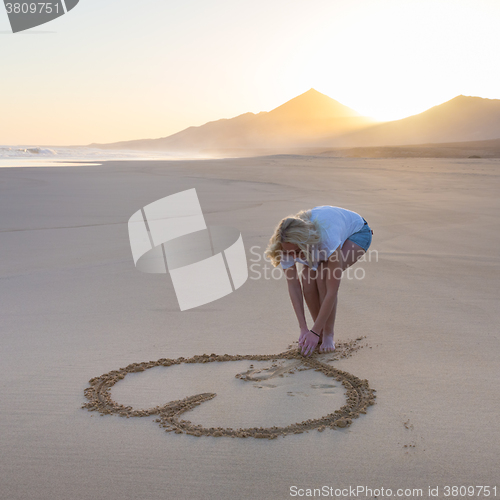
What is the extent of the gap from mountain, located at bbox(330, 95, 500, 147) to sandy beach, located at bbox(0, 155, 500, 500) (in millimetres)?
77916

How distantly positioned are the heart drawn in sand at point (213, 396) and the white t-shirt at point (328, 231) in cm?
65

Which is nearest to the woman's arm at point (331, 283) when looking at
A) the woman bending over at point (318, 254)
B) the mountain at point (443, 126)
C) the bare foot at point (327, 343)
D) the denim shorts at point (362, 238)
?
the woman bending over at point (318, 254)

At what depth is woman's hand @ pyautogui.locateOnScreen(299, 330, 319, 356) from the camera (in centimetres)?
304

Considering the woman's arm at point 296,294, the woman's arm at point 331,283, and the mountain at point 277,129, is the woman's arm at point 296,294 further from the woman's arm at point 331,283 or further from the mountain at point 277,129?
the mountain at point 277,129

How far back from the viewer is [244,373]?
296 centimetres

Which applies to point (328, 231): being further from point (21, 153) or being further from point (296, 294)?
point (21, 153)

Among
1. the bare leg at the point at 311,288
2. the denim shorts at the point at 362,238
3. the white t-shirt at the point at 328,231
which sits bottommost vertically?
the bare leg at the point at 311,288

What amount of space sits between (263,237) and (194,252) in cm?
128

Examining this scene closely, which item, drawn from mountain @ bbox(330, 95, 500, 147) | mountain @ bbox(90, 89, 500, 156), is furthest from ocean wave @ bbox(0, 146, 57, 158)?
mountain @ bbox(330, 95, 500, 147)

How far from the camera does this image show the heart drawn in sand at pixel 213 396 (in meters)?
2.33

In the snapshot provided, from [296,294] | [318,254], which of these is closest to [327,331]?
[296,294]

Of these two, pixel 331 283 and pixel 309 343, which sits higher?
pixel 331 283

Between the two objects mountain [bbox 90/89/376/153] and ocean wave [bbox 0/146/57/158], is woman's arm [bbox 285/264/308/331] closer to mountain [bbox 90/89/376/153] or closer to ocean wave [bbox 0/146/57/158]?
ocean wave [bbox 0/146/57/158]

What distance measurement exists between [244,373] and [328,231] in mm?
1010
